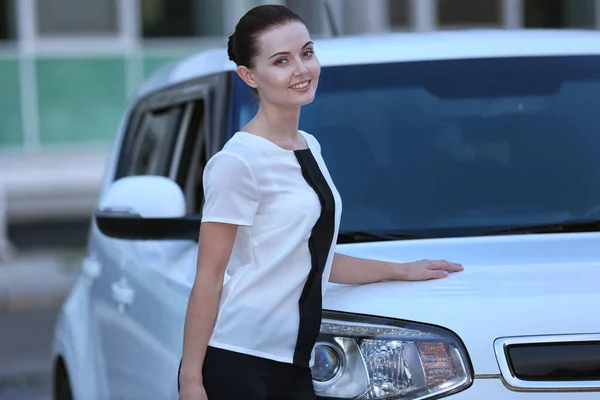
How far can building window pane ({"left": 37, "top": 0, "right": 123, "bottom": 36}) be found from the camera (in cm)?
1519

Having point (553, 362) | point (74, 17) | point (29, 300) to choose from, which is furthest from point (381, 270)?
point (74, 17)

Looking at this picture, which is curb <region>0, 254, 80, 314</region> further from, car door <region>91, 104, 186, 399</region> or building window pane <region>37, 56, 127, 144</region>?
car door <region>91, 104, 186, 399</region>

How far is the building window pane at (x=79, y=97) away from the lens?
1506cm

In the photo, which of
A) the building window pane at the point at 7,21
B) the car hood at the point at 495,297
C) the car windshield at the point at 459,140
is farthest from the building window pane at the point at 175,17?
the car hood at the point at 495,297

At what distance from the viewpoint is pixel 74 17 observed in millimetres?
15258

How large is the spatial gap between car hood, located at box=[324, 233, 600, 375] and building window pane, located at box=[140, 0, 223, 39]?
508 inches

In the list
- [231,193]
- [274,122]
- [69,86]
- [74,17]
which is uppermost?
[274,122]

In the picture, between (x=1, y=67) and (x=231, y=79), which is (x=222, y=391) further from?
(x=1, y=67)

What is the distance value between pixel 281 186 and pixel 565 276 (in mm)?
649

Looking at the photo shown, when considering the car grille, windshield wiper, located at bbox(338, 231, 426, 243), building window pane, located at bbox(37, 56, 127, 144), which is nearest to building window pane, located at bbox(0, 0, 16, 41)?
building window pane, located at bbox(37, 56, 127, 144)

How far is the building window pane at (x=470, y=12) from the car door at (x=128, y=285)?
12.7 metres

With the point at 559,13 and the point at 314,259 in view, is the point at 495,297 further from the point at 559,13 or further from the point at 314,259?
the point at 559,13

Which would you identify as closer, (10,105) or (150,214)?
(150,214)

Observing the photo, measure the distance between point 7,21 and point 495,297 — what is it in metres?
13.4
